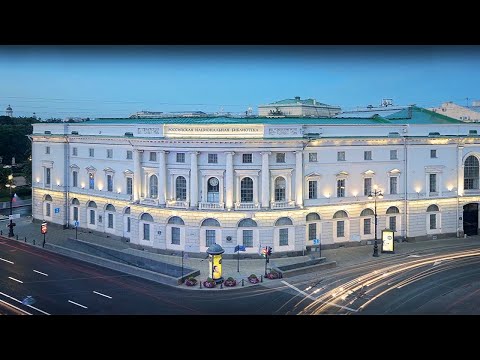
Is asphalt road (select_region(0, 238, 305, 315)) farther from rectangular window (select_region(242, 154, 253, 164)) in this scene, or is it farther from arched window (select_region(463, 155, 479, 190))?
arched window (select_region(463, 155, 479, 190))

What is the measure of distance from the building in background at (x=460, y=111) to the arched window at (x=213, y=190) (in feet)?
128

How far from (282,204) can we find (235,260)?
5.41 meters

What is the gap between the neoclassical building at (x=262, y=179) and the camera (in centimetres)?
3791

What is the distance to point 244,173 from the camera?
38031 millimetres

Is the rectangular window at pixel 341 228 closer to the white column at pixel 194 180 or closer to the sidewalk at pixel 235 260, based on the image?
the sidewalk at pixel 235 260

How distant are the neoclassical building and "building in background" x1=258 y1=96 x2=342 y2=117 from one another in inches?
491

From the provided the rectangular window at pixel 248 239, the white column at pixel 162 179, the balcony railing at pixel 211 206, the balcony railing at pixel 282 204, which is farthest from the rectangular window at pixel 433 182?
the white column at pixel 162 179

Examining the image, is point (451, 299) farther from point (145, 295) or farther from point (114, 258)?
point (114, 258)

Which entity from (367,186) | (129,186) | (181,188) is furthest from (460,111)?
(129,186)

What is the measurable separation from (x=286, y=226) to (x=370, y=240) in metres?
9.17

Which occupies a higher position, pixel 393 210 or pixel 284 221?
pixel 393 210

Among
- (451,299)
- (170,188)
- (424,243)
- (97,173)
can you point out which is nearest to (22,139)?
(97,173)

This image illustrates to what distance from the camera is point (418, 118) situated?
4866cm

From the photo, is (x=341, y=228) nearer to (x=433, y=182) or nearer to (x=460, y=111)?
(x=433, y=182)
